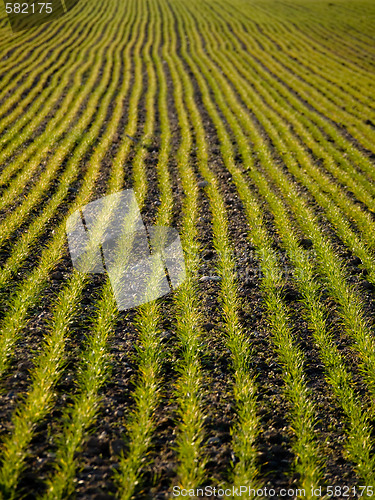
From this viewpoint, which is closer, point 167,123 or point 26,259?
point 26,259

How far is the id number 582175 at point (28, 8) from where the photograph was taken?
146 feet

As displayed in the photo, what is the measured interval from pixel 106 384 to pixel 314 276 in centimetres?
483

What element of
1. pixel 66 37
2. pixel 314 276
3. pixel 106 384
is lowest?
pixel 314 276

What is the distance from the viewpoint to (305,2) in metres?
61.2

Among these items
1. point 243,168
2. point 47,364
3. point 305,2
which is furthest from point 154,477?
point 305,2

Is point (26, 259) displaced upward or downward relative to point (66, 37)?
downward

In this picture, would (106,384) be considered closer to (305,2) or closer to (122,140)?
(122,140)

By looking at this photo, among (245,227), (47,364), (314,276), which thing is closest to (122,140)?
(245,227)

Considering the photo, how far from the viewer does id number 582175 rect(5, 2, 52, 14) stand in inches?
1754

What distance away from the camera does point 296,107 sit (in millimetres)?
21188

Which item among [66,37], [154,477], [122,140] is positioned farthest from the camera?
[66,37]

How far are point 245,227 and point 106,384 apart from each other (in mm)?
5798

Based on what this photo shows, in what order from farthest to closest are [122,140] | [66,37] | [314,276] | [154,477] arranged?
[66,37] < [122,140] < [314,276] < [154,477]

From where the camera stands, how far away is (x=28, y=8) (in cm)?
4734
